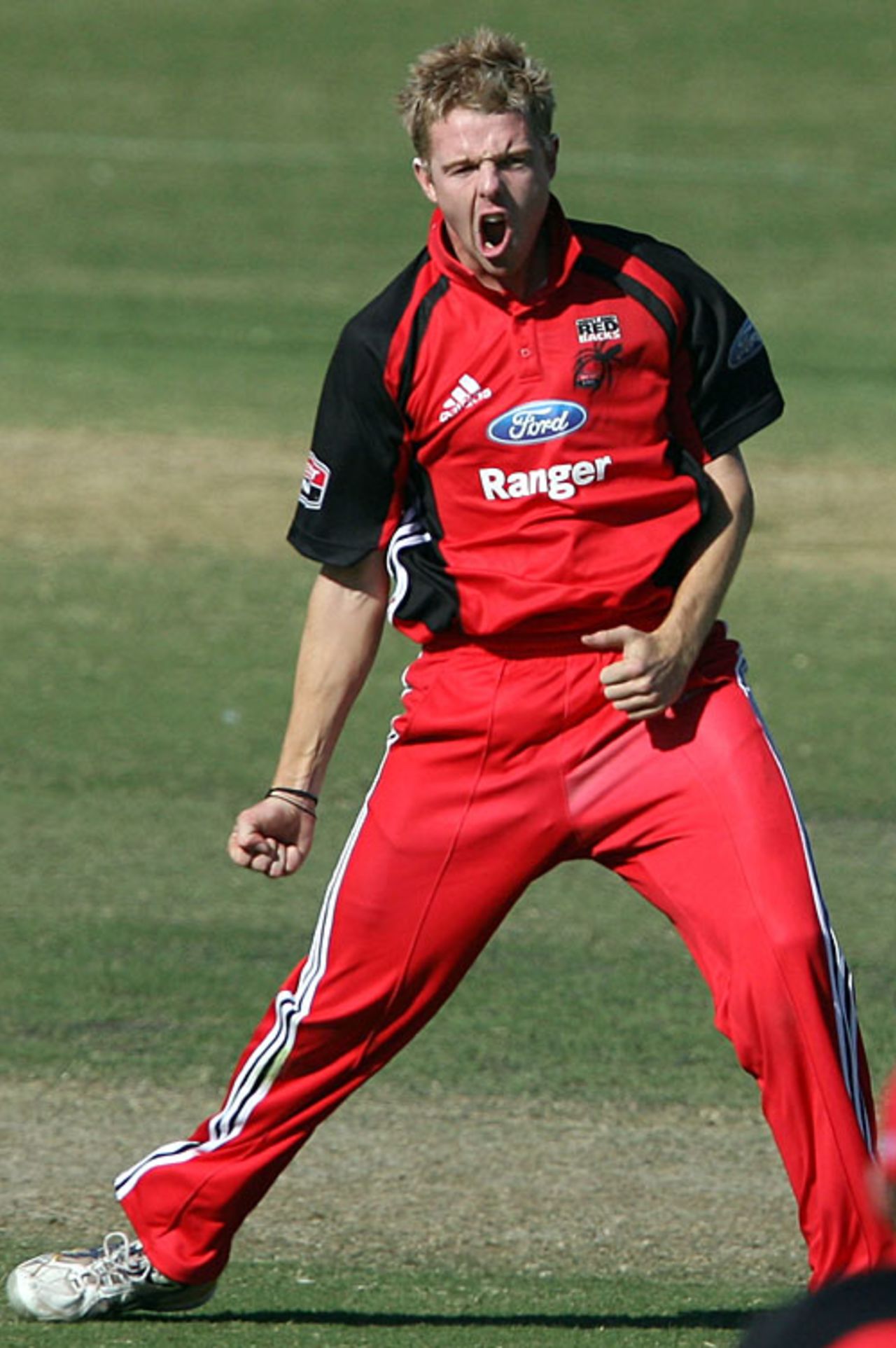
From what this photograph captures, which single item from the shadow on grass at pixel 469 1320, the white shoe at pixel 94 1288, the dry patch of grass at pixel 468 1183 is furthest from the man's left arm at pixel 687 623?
the dry patch of grass at pixel 468 1183

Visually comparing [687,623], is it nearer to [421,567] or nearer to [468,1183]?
[421,567]

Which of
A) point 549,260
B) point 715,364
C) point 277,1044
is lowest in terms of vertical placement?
point 277,1044

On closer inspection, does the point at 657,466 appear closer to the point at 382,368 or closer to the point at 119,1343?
the point at 382,368

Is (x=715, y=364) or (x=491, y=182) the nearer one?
(x=491, y=182)

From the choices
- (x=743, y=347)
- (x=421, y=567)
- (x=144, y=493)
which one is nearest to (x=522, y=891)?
(x=421, y=567)

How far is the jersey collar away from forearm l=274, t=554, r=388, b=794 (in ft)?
1.80

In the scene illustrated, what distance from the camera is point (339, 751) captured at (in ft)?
33.0

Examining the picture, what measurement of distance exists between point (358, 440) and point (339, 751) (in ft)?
16.9

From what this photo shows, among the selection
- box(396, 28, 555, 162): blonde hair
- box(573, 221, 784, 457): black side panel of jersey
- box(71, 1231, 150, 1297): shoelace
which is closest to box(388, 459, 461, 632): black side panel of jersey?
box(573, 221, 784, 457): black side panel of jersey

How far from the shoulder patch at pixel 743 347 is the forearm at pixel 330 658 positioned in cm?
75

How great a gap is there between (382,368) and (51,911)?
367cm

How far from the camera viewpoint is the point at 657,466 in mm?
4941

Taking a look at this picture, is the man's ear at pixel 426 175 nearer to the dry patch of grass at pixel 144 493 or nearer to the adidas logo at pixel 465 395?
the adidas logo at pixel 465 395

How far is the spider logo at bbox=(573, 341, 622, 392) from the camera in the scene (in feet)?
16.0
